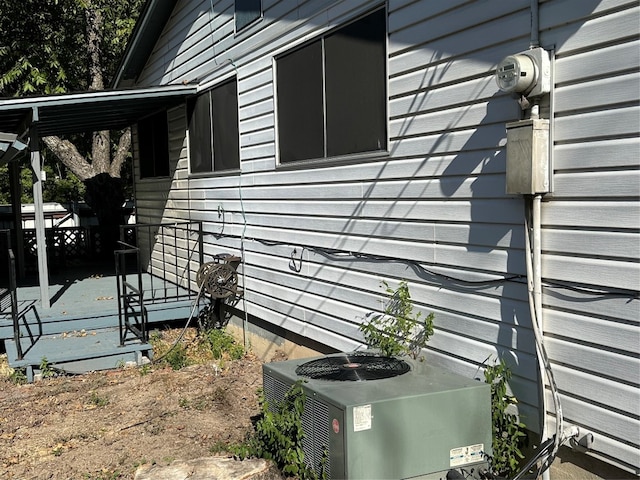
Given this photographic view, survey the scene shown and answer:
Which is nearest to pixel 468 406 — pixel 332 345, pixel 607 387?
pixel 607 387

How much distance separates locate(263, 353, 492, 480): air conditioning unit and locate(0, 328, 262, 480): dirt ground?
1.46 m

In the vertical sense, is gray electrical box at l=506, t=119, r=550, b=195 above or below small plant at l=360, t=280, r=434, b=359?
above

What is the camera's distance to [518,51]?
3523 mm

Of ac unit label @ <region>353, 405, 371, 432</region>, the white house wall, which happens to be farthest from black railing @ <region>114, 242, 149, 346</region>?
ac unit label @ <region>353, 405, 371, 432</region>

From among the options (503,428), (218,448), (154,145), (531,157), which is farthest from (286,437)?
(154,145)

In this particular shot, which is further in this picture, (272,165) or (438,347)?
(272,165)

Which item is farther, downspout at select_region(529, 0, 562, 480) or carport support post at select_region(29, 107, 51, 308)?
carport support post at select_region(29, 107, 51, 308)

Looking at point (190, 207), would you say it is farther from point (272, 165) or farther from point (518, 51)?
point (518, 51)

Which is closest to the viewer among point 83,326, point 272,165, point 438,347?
point 438,347

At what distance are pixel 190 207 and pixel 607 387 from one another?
708 centimetres

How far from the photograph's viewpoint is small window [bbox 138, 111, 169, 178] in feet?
34.1

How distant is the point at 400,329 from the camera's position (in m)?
4.57

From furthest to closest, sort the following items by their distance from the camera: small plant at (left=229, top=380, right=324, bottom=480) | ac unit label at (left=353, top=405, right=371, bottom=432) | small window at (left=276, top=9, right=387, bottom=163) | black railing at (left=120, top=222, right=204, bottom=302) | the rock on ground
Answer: black railing at (left=120, top=222, right=204, bottom=302)
small window at (left=276, top=9, right=387, bottom=163)
the rock on ground
small plant at (left=229, top=380, right=324, bottom=480)
ac unit label at (left=353, top=405, right=371, bottom=432)

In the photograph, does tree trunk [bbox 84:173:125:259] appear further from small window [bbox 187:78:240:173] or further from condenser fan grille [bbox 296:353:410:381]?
condenser fan grille [bbox 296:353:410:381]
